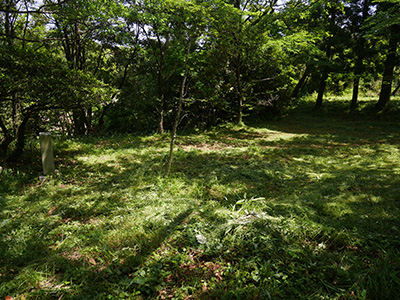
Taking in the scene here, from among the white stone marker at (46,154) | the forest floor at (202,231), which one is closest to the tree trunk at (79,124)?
the forest floor at (202,231)

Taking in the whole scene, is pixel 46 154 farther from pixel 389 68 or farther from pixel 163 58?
pixel 389 68

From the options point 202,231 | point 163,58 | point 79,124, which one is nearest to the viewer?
point 202,231

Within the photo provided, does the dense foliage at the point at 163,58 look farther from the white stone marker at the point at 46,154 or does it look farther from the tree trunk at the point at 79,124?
the white stone marker at the point at 46,154

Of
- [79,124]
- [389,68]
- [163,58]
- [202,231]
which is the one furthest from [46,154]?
[389,68]

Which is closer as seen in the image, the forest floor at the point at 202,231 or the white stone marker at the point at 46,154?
the forest floor at the point at 202,231

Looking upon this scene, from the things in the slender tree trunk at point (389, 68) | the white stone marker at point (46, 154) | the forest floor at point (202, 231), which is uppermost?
the slender tree trunk at point (389, 68)

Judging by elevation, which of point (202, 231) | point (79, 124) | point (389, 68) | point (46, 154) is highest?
point (389, 68)

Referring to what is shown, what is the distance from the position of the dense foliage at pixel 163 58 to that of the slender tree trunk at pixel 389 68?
6 centimetres

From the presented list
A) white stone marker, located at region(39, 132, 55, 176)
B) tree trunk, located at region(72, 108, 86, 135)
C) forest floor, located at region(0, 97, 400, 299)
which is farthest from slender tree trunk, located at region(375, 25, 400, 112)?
tree trunk, located at region(72, 108, 86, 135)

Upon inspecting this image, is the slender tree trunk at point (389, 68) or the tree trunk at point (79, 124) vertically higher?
the slender tree trunk at point (389, 68)

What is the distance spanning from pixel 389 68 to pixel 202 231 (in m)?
16.8

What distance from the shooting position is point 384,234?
2.85m

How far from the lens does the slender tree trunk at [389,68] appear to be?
1259 centimetres

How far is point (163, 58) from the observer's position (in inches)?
419
